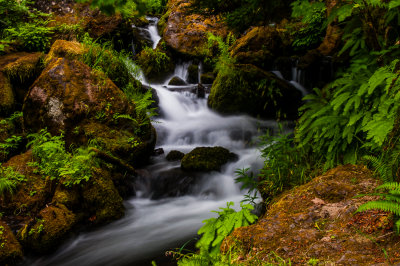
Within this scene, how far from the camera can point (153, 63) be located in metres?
11.7

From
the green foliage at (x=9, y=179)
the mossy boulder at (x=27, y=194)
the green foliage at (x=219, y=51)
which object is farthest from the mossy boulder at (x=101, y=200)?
the green foliage at (x=219, y=51)

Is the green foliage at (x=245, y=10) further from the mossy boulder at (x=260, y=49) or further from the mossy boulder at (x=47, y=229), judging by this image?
the mossy boulder at (x=260, y=49)

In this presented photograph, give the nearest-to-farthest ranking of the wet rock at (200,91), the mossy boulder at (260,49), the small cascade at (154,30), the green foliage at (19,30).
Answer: the green foliage at (19,30)
the mossy boulder at (260,49)
the wet rock at (200,91)
the small cascade at (154,30)

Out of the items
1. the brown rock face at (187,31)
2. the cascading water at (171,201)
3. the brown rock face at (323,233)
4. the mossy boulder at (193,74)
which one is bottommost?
the cascading water at (171,201)

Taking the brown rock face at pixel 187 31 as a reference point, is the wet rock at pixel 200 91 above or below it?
below

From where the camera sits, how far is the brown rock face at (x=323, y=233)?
1.71 meters

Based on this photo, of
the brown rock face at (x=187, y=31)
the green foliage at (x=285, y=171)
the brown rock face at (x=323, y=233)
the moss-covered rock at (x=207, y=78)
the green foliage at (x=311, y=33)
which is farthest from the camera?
the brown rock face at (x=187, y=31)

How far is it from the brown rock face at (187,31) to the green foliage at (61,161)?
8129mm

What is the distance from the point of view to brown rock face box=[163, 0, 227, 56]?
12430 millimetres

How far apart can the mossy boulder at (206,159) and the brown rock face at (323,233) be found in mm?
3557

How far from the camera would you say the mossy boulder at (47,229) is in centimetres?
391

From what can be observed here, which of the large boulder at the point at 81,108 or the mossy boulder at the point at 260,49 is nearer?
the large boulder at the point at 81,108

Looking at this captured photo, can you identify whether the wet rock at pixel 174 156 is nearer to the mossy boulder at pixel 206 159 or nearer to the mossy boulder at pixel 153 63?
the mossy boulder at pixel 206 159

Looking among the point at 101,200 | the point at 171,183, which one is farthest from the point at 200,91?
the point at 101,200
